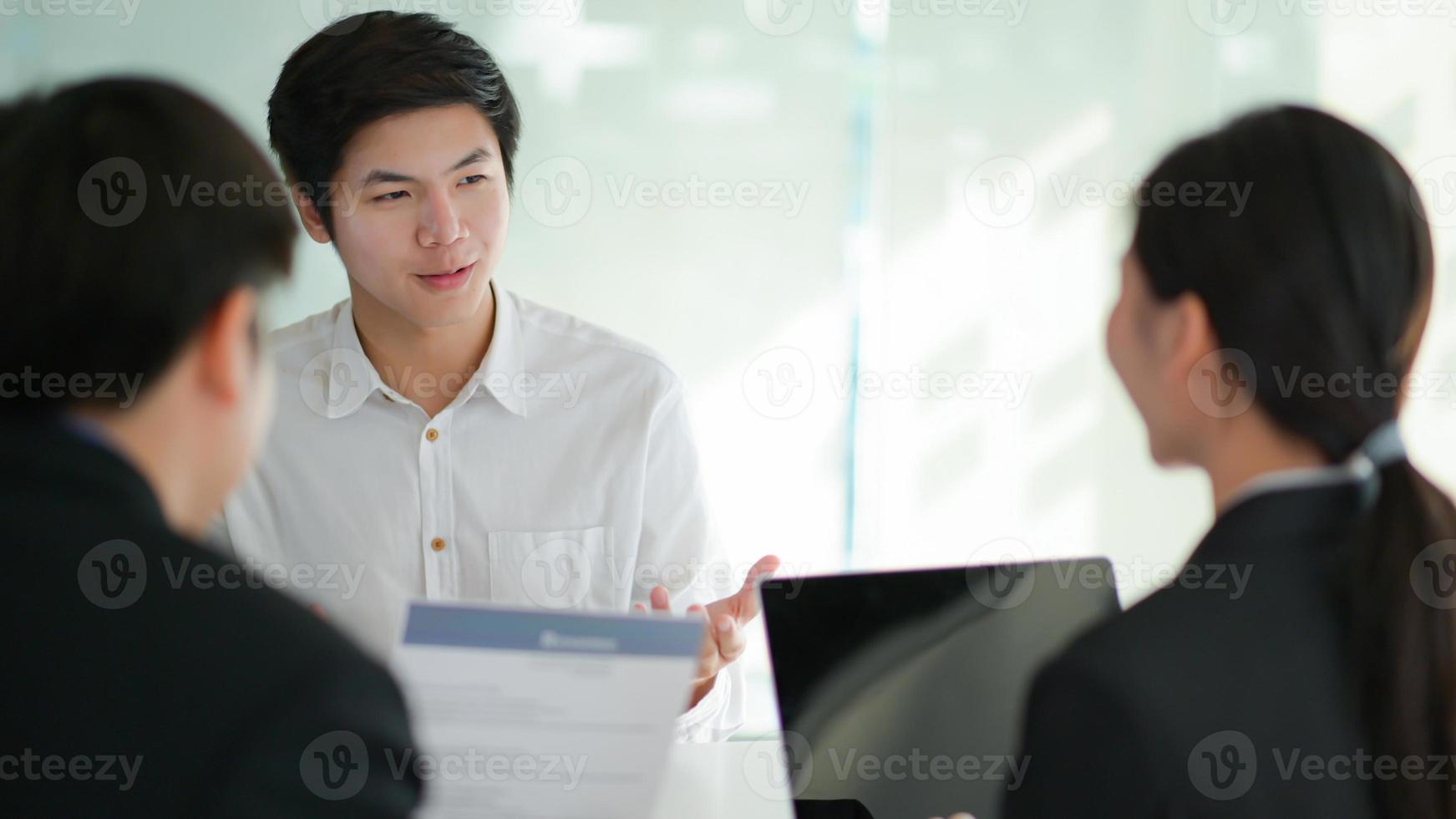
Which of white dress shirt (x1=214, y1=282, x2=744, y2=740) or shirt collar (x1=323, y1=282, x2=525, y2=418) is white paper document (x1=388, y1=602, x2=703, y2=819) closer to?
white dress shirt (x1=214, y1=282, x2=744, y2=740)

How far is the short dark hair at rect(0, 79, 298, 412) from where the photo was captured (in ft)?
2.37

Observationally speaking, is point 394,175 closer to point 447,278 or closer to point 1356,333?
point 447,278

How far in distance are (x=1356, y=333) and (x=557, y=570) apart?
1.22 metres

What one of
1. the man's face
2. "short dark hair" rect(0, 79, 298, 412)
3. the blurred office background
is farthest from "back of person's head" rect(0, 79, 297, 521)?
the blurred office background

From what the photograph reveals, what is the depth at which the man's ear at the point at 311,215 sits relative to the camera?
182 centimetres

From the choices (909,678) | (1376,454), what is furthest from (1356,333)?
(909,678)

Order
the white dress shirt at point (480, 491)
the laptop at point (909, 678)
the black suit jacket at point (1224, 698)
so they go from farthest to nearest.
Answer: the white dress shirt at point (480, 491), the laptop at point (909, 678), the black suit jacket at point (1224, 698)

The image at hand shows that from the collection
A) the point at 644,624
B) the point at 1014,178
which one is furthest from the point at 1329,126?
the point at 1014,178

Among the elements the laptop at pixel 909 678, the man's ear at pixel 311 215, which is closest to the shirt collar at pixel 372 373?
the man's ear at pixel 311 215

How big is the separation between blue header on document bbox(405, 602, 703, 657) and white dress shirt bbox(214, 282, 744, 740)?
2.30 feet

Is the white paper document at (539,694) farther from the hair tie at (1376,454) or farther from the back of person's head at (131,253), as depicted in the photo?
the hair tie at (1376,454)

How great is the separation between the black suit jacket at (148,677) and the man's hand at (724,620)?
825 millimetres

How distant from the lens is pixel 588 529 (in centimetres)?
188

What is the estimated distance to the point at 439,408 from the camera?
6.20 ft
